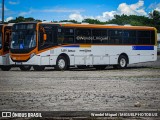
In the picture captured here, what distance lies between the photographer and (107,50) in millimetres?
32656

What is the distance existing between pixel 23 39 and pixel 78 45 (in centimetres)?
373

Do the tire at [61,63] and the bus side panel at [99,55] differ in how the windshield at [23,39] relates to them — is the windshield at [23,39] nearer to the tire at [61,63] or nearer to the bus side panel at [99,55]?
the tire at [61,63]

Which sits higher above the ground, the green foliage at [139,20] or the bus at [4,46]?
the green foliage at [139,20]

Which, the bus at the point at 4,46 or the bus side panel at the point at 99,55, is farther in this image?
the bus side panel at the point at 99,55

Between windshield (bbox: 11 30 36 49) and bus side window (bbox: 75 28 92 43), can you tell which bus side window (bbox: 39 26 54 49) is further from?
bus side window (bbox: 75 28 92 43)

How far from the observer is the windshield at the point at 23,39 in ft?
94.4

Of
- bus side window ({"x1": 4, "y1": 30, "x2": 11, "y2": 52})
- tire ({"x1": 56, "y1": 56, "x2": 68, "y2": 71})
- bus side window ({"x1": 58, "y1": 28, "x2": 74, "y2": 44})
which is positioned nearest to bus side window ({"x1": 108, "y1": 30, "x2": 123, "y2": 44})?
bus side window ({"x1": 58, "y1": 28, "x2": 74, "y2": 44})

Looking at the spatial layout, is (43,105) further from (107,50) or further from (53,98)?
(107,50)

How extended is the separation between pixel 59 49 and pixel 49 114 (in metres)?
20.8

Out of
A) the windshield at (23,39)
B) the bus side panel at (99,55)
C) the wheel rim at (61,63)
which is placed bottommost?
the wheel rim at (61,63)

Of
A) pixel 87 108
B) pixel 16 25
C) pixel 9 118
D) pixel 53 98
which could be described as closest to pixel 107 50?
pixel 16 25

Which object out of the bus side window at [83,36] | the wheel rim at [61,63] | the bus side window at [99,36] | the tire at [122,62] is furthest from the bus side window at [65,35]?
the tire at [122,62]

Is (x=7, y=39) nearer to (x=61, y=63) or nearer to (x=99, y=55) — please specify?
(x=61, y=63)

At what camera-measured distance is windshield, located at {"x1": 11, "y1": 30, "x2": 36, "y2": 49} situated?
2878 centimetres
